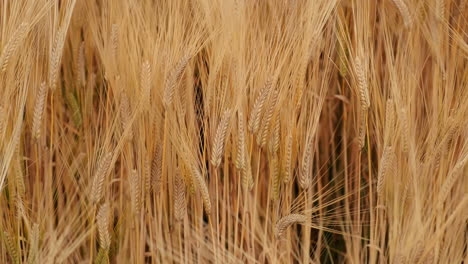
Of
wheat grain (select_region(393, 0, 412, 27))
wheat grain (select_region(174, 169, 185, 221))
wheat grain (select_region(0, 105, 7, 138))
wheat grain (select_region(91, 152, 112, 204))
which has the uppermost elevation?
wheat grain (select_region(393, 0, 412, 27))

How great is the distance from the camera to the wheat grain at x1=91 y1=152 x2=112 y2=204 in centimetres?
132

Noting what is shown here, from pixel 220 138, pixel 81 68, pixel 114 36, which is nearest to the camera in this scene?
pixel 220 138

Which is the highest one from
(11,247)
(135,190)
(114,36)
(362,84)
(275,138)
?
(114,36)

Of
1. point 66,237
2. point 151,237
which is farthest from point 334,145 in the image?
point 66,237

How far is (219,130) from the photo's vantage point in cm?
131

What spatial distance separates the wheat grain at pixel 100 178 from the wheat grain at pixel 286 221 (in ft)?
1.19

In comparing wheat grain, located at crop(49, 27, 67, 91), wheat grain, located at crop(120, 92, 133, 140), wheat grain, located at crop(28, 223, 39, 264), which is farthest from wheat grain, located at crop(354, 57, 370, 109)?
wheat grain, located at crop(28, 223, 39, 264)

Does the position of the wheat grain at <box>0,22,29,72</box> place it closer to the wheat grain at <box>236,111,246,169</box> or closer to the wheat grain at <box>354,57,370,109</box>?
the wheat grain at <box>236,111,246,169</box>

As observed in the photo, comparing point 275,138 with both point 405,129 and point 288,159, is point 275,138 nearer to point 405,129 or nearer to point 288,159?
point 288,159

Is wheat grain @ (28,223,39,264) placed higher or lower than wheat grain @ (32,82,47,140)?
lower

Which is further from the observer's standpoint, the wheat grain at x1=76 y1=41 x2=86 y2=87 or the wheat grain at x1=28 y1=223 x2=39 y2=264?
the wheat grain at x1=76 y1=41 x2=86 y2=87

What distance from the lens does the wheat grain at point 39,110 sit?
4.38ft

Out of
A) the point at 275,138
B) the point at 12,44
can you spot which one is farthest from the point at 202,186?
the point at 12,44

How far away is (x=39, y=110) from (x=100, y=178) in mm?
187
